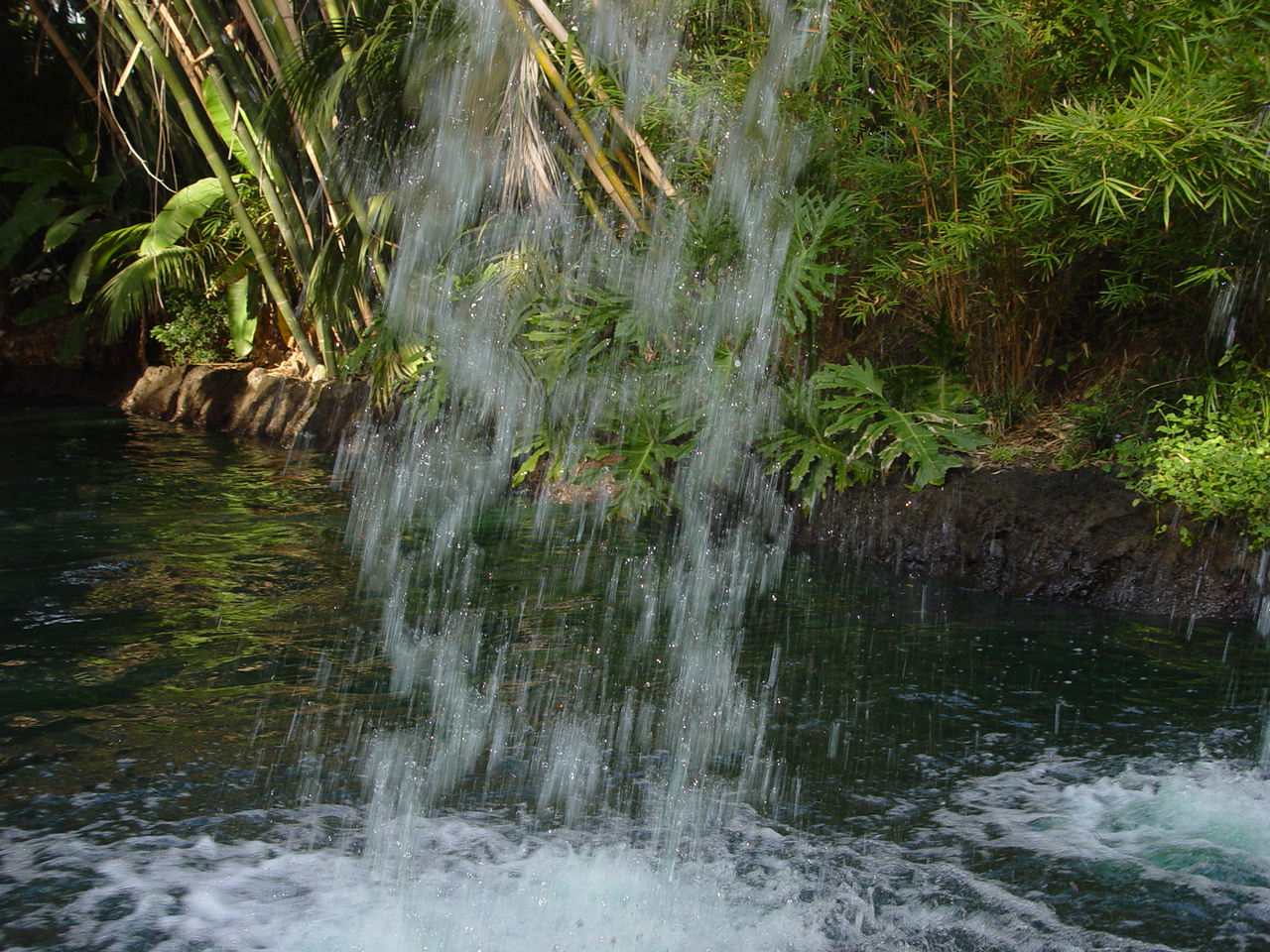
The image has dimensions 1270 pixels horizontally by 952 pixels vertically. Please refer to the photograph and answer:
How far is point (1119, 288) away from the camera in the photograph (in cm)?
607

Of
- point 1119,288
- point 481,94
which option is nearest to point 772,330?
point 1119,288

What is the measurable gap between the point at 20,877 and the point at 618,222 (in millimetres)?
5999

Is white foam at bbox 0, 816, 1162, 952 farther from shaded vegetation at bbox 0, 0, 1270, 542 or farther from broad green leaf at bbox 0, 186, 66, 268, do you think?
broad green leaf at bbox 0, 186, 66, 268

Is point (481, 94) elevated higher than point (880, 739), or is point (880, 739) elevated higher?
point (481, 94)

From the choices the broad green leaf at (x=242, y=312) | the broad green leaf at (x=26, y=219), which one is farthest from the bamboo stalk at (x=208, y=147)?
the broad green leaf at (x=26, y=219)

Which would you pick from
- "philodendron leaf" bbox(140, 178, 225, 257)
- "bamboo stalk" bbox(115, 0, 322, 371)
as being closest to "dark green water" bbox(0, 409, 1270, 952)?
"bamboo stalk" bbox(115, 0, 322, 371)

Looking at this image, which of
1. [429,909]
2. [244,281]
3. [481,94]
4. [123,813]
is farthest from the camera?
[244,281]

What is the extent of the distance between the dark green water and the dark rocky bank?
9.5 inches

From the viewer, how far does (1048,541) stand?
19.7ft

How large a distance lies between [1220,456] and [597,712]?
332 centimetres

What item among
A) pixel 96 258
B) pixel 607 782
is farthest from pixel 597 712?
pixel 96 258

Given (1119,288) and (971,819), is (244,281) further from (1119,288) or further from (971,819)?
(971,819)

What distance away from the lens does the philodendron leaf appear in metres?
11.7

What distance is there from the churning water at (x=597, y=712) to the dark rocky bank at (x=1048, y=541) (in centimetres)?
28
